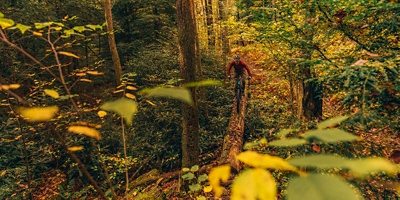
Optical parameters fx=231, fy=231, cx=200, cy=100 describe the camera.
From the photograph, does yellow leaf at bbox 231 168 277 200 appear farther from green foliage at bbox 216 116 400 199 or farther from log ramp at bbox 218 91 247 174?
log ramp at bbox 218 91 247 174

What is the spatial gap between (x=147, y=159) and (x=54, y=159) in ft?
12.1

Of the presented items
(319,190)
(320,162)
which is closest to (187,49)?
(320,162)

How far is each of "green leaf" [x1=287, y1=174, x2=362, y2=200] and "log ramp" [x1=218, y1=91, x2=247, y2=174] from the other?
20.3ft

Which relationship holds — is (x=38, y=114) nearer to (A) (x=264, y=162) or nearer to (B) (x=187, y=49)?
(A) (x=264, y=162)

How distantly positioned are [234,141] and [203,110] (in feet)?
8.59

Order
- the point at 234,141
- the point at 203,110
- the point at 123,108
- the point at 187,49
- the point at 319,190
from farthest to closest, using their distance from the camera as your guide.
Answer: the point at 203,110
the point at 234,141
the point at 187,49
the point at 123,108
the point at 319,190

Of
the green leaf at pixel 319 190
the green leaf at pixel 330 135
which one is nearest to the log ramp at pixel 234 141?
the green leaf at pixel 330 135

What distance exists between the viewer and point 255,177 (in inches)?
30.0

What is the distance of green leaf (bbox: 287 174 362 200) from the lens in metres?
0.64

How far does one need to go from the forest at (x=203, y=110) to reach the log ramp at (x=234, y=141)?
0.21ft

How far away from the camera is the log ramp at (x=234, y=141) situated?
6.94m

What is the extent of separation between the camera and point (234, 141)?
328 inches

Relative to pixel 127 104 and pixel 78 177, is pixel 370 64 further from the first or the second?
pixel 78 177

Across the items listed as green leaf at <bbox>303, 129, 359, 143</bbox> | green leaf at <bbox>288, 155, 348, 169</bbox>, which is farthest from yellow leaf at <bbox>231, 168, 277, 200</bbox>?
green leaf at <bbox>303, 129, 359, 143</bbox>
